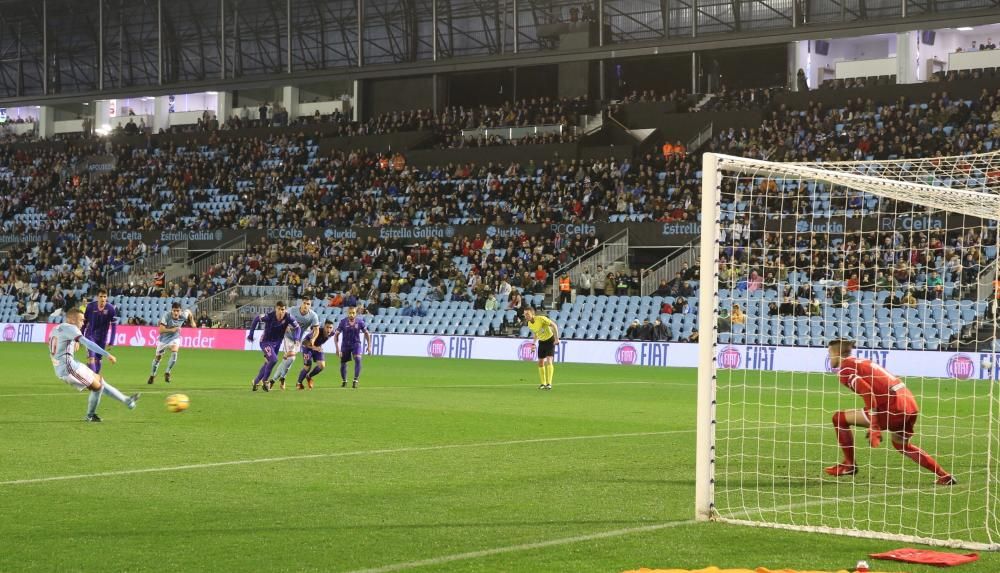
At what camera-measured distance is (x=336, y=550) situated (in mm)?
8281

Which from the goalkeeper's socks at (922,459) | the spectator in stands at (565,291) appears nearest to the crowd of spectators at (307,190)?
the spectator in stands at (565,291)

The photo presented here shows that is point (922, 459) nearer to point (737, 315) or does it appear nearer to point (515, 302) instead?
point (737, 315)

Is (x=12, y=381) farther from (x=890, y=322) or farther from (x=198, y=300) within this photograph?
(x=198, y=300)

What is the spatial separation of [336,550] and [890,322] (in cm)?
2377

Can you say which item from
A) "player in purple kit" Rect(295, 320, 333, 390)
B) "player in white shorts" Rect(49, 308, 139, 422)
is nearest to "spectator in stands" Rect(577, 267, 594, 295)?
"player in purple kit" Rect(295, 320, 333, 390)

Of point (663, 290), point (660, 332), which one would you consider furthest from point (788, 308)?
point (663, 290)

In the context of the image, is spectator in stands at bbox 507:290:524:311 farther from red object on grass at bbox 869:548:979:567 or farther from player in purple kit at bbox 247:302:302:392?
red object on grass at bbox 869:548:979:567

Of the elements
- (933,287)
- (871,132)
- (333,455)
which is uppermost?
(871,132)

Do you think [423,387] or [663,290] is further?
[663,290]

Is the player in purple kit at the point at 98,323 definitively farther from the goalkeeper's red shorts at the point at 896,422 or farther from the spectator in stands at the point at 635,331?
the spectator in stands at the point at 635,331

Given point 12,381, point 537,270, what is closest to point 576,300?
point 537,270

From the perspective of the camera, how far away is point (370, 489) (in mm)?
11102

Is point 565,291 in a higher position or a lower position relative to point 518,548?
higher

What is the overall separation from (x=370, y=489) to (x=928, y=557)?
16.1 ft
